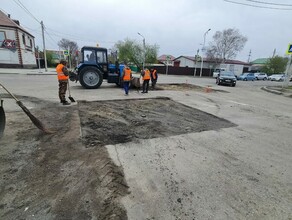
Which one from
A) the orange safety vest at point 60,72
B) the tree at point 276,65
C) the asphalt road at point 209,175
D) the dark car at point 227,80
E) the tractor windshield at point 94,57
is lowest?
the asphalt road at point 209,175

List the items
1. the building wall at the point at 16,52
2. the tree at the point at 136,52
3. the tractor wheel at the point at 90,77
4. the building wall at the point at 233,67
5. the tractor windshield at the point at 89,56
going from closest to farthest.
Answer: the tractor windshield at the point at 89,56 < the tractor wheel at the point at 90,77 < the building wall at the point at 16,52 < the building wall at the point at 233,67 < the tree at the point at 136,52

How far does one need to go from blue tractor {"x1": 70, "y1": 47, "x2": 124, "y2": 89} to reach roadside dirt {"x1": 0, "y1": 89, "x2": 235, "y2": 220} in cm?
490

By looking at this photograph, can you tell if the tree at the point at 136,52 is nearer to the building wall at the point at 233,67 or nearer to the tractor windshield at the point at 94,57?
the building wall at the point at 233,67

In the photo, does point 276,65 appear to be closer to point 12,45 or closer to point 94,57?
point 94,57

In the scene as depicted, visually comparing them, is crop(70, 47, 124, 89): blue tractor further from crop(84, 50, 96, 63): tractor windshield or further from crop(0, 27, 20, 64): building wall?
crop(0, 27, 20, 64): building wall

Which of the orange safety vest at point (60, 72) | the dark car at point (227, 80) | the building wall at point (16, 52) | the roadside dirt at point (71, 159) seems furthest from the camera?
the building wall at point (16, 52)

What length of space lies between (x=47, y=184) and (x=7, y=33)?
33.4 metres

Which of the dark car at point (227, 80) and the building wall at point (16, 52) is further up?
the building wall at point (16, 52)

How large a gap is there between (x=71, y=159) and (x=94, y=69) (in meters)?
8.45

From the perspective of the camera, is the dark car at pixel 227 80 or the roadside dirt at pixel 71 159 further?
the dark car at pixel 227 80

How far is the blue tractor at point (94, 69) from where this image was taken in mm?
10508

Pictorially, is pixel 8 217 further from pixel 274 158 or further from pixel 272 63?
pixel 272 63

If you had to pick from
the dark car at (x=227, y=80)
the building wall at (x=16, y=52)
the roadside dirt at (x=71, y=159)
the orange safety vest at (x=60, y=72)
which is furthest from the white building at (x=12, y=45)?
the dark car at (x=227, y=80)

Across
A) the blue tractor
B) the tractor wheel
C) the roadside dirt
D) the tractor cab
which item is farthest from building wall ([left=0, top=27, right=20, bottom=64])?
the roadside dirt
